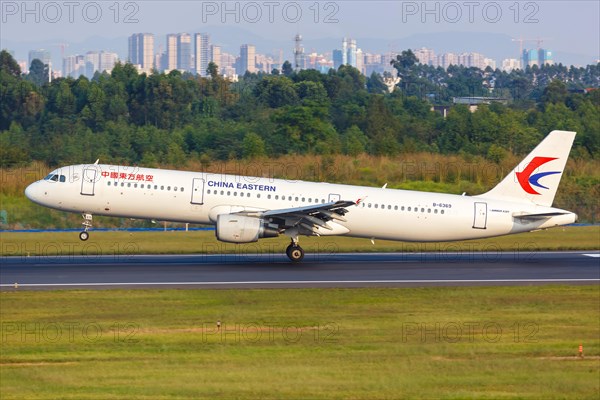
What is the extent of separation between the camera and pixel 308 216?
37500 mm

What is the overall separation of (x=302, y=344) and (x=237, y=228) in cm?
1284

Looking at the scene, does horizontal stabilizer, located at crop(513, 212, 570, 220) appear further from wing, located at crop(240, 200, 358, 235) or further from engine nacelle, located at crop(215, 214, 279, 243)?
engine nacelle, located at crop(215, 214, 279, 243)

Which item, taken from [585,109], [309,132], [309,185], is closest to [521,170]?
[309,185]

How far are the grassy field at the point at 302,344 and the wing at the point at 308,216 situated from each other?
5.64 meters

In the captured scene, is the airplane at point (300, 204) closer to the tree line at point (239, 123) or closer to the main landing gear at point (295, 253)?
the main landing gear at point (295, 253)

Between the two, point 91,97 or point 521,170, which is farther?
point 91,97

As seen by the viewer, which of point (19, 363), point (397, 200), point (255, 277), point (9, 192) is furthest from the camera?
point (9, 192)

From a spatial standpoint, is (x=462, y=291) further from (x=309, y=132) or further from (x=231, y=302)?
(x=309, y=132)

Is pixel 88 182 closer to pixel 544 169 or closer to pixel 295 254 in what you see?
pixel 295 254

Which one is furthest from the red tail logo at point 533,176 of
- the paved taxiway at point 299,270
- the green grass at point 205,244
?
the green grass at point 205,244

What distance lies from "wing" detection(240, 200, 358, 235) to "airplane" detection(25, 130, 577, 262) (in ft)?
0.12

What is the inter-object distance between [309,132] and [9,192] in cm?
2823

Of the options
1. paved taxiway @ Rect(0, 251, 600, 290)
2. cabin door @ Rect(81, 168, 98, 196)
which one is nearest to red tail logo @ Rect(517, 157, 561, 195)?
paved taxiway @ Rect(0, 251, 600, 290)

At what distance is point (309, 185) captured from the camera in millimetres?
39094
